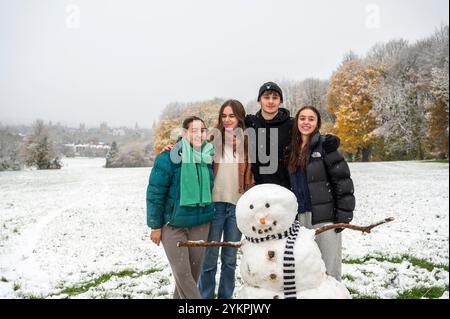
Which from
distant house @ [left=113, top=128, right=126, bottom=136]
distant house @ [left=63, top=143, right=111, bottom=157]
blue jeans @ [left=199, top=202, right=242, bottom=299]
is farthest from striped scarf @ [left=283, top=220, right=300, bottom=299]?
distant house @ [left=63, top=143, right=111, bottom=157]

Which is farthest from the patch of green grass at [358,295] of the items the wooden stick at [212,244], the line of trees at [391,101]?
the line of trees at [391,101]

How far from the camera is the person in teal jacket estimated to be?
3.12 metres

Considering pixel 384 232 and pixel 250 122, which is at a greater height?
pixel 250 122

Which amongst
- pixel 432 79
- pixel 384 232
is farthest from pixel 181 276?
pixel 432 79

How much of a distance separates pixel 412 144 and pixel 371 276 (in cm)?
2093

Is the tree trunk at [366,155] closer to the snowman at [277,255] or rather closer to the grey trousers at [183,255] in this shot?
the grey trousers at [183,255]

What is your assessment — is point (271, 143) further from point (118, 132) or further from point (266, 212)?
point (118, 132)

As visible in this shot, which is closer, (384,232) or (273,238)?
(273,238)

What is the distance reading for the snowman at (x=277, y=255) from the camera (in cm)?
242

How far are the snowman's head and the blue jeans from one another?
40.8 inches

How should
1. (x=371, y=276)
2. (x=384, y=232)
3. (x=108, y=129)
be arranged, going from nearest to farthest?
(x=371, y=276)
(x=384, y=232)
(x=108, y=129)

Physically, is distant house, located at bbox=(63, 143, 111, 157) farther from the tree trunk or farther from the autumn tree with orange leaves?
the tree trunk
